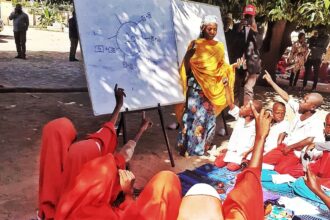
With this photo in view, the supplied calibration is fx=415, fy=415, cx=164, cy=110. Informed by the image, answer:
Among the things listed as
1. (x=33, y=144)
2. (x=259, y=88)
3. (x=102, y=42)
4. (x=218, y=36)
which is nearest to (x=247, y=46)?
(x=218, y=36)

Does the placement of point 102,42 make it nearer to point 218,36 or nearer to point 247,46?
point 218,36

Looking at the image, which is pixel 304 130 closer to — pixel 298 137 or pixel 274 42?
pixel 298 137

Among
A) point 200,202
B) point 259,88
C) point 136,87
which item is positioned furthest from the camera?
point 259,88

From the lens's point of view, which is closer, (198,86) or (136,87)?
(136,87)

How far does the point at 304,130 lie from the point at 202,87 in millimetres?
1393

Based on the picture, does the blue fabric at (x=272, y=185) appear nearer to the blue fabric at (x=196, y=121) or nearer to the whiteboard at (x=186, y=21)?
the blue fabric at (x=196, y=121)

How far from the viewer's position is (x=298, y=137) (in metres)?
5.18

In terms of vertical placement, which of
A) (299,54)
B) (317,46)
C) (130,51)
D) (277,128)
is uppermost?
(130,51)

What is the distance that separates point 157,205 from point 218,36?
176 inches

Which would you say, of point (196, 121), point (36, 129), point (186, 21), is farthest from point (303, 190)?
point (36, 129)

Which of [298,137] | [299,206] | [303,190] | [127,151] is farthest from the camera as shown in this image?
[298,137]

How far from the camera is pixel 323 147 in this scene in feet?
15.1

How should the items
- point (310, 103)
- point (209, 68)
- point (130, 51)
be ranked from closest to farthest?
1. point (130, 51)
2. point (310, 103)
3. point (209, 68)

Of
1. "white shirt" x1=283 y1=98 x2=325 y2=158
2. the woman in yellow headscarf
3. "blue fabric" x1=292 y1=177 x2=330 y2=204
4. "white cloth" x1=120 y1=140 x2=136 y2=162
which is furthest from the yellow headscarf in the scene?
"white cloth" x1=120 y1=140 x2=136 y2=162
